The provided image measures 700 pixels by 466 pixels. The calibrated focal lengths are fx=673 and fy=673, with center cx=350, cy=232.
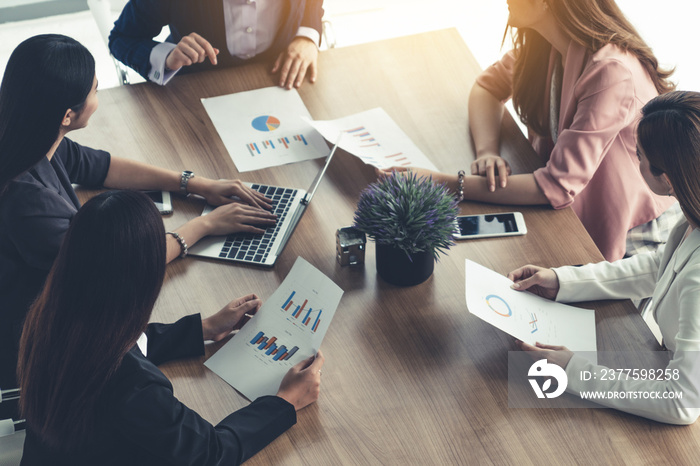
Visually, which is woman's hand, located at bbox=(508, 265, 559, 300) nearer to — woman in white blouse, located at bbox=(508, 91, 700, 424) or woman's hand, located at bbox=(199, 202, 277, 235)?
woman in white blouse, located at bbox=(508, 91, 700, 424)

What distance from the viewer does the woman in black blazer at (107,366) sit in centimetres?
103

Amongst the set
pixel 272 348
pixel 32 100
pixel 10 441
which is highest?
pixel 32 100

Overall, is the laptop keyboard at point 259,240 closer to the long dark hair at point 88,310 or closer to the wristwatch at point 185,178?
the wristwatch at point 185,178

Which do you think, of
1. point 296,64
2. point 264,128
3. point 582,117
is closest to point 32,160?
point 264,128

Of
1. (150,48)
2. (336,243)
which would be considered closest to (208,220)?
(336,243)

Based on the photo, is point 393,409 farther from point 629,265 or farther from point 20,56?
point 20,56

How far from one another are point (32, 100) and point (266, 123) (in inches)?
28.9

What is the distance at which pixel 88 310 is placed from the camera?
1022 mm

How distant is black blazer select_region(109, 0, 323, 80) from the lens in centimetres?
213

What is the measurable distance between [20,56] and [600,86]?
4.30 feet

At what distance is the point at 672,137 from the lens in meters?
1.34

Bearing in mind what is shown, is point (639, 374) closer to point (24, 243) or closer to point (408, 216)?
point (408, 216)

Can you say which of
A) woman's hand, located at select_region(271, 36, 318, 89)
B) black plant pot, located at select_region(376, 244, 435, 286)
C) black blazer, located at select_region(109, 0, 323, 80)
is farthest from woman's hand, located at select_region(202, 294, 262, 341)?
black blazer, located at select_region(109, 0, 323, 80)

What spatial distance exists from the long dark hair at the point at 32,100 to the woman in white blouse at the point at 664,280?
A: 3.39 ft
